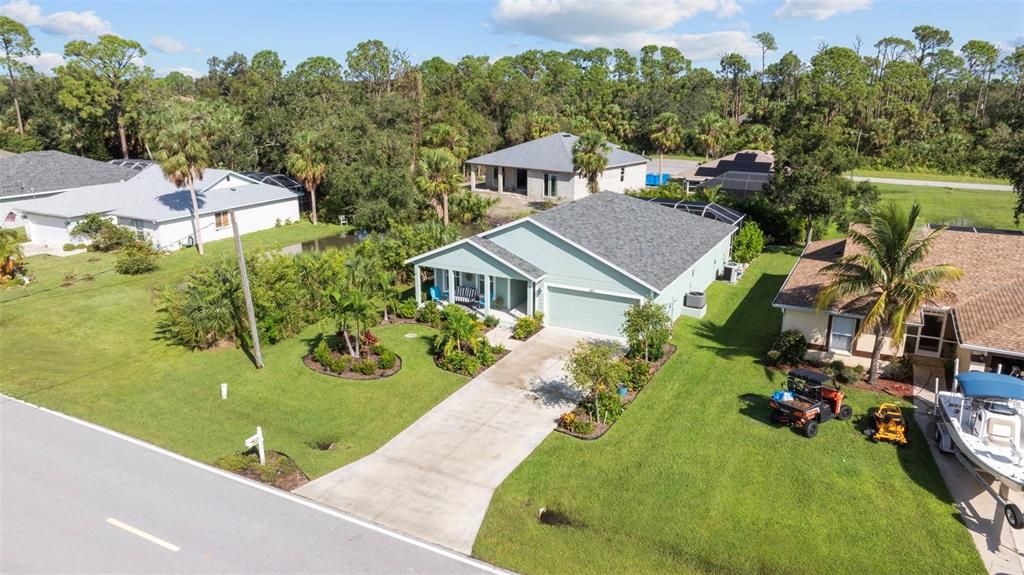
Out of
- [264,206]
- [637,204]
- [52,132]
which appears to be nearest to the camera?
[637,204]

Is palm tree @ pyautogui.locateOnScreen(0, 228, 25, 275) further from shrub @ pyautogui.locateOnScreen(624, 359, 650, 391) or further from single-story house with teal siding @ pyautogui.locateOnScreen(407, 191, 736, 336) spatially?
shrub @ pyautogui.locateOnScreen(624, 359, 650, 391)

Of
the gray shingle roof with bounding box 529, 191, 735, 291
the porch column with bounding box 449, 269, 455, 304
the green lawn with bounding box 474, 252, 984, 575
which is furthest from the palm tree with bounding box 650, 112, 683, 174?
the green lawn with bounding box 474, 252, 984, 575

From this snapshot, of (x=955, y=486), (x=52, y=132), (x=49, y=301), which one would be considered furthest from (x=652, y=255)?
(x=52, y=132)

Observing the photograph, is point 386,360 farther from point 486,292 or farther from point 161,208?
point 161,208

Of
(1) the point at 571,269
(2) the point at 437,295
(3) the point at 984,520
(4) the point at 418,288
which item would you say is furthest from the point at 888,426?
(4) the point at 418,288

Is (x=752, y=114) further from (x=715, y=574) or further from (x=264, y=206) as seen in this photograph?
(x=715, y=574)

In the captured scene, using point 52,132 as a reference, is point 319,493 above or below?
below

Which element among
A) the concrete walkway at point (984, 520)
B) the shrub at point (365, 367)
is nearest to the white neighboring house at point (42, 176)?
the shrub at point (365, 367)

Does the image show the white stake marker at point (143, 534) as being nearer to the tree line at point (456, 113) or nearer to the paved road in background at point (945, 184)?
the tree line at point (456, 113)
